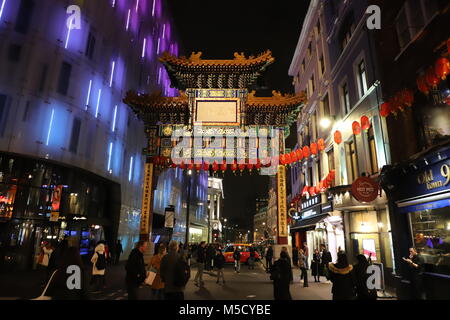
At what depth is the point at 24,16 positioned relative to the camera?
16.7 metres

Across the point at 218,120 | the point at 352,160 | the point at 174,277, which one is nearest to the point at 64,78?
the point at 218,120

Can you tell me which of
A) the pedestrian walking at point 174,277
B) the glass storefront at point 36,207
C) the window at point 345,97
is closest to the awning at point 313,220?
the window at point 345,97

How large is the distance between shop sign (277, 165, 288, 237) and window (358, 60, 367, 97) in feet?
19.3

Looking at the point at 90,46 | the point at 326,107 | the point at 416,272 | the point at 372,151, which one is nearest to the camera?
the point at 416,272

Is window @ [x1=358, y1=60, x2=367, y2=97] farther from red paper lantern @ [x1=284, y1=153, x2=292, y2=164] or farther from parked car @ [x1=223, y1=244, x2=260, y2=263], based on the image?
parked car @ [x1=223, y1=244, x2=260, y2=263]

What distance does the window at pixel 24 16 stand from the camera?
1642cm

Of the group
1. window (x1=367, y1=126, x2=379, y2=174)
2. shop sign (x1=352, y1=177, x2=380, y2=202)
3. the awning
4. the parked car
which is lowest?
the parked car

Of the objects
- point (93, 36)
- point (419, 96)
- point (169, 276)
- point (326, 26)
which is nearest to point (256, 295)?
point (169, 276)

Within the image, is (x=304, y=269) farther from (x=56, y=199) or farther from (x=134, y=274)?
(x=56, y=199)

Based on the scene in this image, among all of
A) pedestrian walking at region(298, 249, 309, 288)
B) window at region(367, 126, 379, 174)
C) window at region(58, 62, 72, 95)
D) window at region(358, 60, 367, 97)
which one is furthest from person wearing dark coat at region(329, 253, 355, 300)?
window at region(58, 62, 72, 95)

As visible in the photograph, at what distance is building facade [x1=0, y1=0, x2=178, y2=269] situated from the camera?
15891mm

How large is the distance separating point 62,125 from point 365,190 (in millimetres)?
17341

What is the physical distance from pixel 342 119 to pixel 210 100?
8.10m

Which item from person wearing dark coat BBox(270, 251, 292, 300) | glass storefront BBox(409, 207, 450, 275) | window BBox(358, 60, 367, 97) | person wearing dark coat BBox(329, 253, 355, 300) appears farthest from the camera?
window BBox(358, 60, 367, 97)
